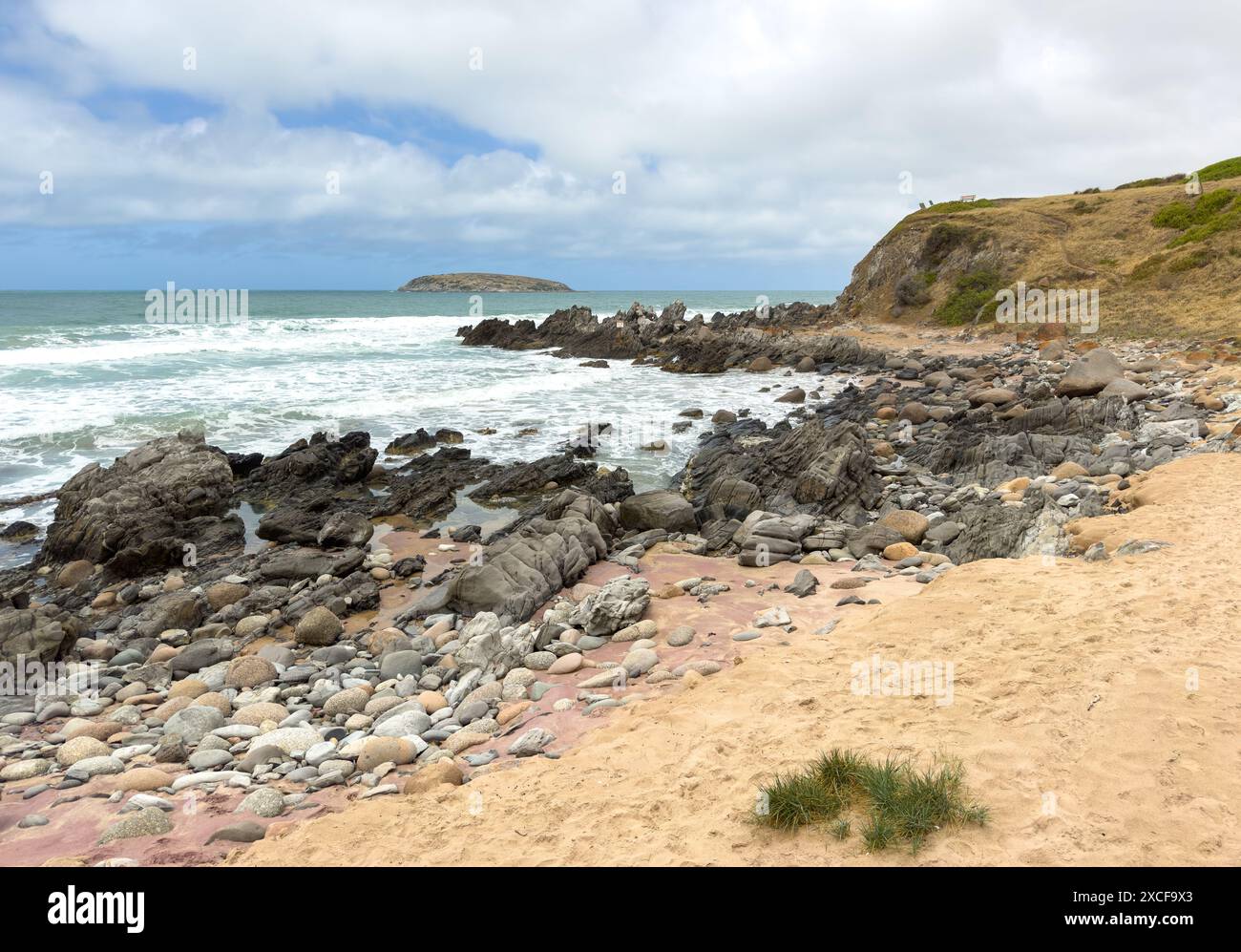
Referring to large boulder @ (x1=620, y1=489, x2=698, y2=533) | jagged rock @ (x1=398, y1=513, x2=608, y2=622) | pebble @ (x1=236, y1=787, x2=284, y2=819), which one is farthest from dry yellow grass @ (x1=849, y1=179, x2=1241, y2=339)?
pebble @ (x1=236, y1=787, x2=284, y2=819)

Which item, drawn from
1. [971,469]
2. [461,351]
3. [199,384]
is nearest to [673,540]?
[971,469]

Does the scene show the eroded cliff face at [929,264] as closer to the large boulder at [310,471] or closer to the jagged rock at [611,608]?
the large boulder at [310,471]

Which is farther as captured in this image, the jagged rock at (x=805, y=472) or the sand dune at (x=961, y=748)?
the jagged rock at (x=805, y=472)

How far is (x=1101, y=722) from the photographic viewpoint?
4.99m

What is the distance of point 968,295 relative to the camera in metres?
41.2

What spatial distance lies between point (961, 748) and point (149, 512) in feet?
50.1

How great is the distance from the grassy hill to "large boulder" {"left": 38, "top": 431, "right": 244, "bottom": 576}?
101 feet

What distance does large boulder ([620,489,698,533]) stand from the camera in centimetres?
1326

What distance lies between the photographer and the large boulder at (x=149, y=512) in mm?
13477

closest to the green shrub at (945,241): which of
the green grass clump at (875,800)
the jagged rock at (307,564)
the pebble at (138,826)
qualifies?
the jagged rock at (307,564)

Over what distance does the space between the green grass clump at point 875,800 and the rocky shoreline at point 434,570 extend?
2480 mm

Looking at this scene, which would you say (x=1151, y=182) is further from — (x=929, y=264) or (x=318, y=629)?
(x=318, y=629)

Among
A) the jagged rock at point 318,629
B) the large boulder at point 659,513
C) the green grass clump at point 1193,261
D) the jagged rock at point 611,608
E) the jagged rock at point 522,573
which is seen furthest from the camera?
the green grass clump at point 1193,261
